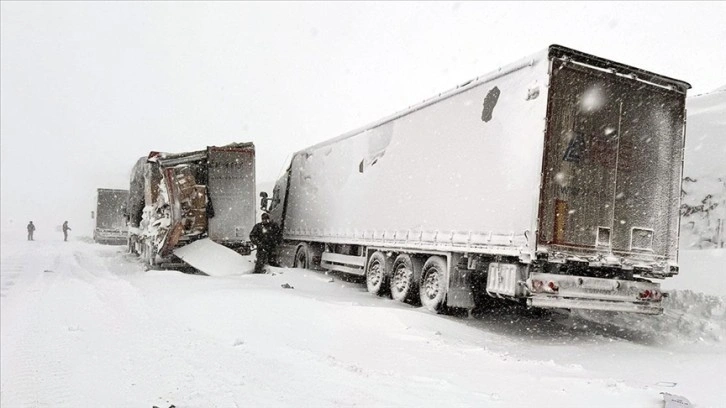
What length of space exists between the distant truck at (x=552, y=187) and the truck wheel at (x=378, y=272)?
1.11 meters

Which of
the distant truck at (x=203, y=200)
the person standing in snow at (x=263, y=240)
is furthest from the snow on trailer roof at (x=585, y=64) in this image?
the distant truck at (x=203, y=200)

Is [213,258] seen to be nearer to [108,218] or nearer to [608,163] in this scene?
[608,163]

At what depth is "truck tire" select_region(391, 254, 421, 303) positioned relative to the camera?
9789mm

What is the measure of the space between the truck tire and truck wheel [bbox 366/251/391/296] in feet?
1.14

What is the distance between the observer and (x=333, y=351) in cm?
584

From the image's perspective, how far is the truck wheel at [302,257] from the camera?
1543cm

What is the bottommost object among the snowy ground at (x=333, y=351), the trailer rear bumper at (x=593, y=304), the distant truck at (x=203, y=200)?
the snowy ground at (x=333, y=351)

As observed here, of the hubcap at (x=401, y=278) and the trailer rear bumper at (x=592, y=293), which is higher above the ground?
the trailer rear bumper at (x=592, y=293)

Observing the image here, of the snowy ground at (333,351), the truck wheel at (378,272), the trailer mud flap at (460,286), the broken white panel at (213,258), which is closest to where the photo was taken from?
the snowy ground at (333,351)

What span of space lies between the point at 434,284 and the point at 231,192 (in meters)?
8.03

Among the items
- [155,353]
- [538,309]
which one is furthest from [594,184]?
[155,353]

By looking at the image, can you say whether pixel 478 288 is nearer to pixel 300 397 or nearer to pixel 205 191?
pixel 300 397

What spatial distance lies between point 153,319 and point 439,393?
465 cm

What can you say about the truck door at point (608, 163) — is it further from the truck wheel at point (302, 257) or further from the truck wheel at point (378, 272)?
the truck wheel at point (302, 257)
